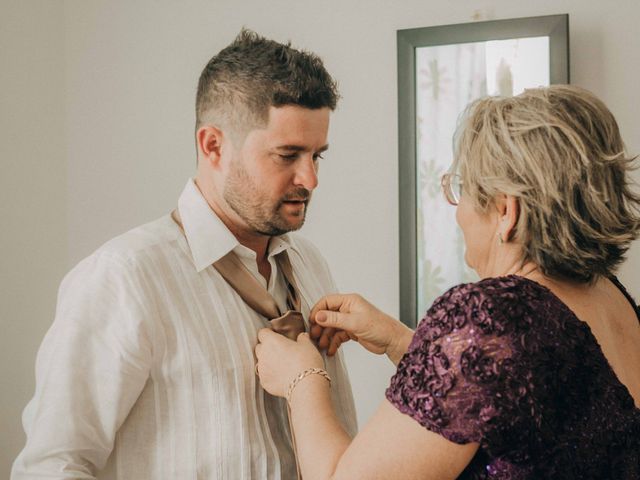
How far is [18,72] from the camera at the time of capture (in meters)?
2.63

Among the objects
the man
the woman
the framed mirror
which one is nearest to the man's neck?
the man

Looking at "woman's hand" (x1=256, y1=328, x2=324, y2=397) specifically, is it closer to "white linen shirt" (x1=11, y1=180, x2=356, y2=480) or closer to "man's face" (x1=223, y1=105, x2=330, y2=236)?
"white linen shirt" (x1=11, y1=180, x2=356, y2=480)

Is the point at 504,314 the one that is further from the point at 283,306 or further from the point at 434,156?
the point at 434,156

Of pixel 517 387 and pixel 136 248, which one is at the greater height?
pixel 136 248

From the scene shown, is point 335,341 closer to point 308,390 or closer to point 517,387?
point 308,390

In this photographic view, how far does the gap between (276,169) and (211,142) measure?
0.15 m

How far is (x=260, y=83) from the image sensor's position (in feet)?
4.61

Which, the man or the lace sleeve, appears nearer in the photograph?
the lace sleeve

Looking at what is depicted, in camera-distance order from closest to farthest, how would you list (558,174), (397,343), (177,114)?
1. (558,174)
2. (397,343)
3. (177,114)

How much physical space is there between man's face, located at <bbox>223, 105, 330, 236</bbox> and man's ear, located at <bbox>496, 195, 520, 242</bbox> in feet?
1.38

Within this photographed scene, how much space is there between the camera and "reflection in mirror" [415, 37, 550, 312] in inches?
95.0

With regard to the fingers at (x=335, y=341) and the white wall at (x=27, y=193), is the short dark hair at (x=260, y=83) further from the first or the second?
the white wall at (x=27, y=193)

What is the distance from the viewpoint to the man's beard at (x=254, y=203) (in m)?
1.42

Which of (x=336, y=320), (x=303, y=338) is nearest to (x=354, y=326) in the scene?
(x=336, y=320)
